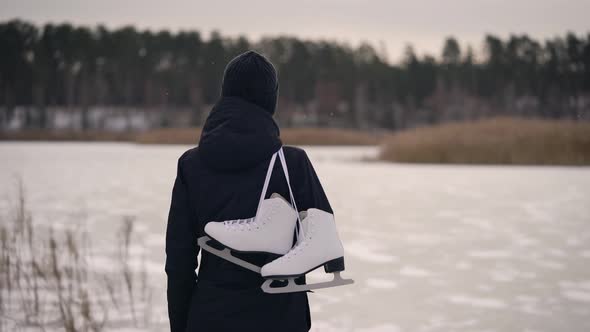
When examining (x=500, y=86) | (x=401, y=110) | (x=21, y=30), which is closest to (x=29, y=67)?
(x=21, y=30)

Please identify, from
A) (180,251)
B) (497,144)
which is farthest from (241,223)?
(497,144)

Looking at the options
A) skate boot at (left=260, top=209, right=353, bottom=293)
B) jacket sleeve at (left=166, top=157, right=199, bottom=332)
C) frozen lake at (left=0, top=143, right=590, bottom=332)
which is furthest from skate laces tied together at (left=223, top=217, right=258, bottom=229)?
frozen lake at (left=0, top=143, right=590, bottom=332)

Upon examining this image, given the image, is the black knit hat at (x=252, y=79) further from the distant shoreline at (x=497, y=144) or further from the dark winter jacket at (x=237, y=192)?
the distant shoreline at (x=497, y=144)

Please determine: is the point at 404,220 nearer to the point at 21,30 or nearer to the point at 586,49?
the point at 21,30

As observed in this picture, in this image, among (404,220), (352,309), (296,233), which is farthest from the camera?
(404,220)

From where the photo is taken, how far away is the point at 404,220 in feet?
30.1

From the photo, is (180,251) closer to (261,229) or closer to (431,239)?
(261,229)

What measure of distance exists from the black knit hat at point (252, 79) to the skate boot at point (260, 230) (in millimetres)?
301

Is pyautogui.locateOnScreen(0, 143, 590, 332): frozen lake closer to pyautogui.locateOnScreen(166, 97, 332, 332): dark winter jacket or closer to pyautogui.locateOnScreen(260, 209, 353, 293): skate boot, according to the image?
pyautogui.locateOnScreen(166, 97, 332, 332): dark winter jacket

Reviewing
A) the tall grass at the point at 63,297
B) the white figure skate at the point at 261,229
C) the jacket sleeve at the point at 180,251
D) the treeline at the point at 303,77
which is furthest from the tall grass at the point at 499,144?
the treeline at the point at 303,77

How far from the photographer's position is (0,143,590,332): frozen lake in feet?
14.7

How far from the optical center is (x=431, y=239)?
298 inches

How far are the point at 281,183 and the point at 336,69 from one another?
72.7 m

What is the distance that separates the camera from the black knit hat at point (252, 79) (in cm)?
180
